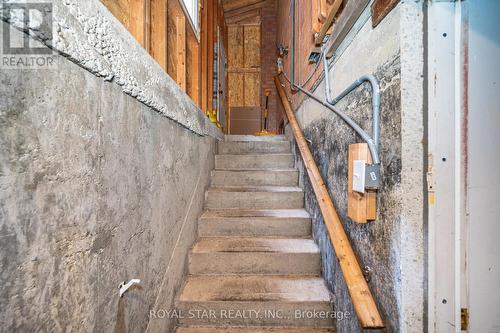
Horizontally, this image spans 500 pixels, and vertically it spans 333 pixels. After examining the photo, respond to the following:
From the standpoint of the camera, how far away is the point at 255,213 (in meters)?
2.09

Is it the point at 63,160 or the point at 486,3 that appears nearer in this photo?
the point at 63,160

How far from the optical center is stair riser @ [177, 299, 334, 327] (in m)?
1.46

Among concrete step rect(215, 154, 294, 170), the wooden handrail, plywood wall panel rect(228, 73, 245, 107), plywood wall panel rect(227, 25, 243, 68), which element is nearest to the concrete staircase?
concrete step rect(215, 154, 294, 170)

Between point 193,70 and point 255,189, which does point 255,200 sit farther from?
point 193,70

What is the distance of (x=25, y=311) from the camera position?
481 mm

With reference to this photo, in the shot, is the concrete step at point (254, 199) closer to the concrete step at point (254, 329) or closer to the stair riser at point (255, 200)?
the stair riser at point (255, 200)

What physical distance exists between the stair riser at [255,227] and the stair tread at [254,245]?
57mm

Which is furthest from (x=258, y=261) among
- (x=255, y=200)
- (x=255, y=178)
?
(x=255, y=178)

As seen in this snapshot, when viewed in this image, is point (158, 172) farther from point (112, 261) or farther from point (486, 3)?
point (486, 3)

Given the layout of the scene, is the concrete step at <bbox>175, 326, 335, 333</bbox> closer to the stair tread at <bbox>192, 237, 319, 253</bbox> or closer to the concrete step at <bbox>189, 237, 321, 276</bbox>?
the concrete step at <bbox>189, 237, 321, 276</bbox>

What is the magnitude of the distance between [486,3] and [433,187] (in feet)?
2.09

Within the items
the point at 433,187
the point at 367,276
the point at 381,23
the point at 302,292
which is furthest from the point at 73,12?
the point at 302,292

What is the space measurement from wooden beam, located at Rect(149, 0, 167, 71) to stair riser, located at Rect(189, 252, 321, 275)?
4.73ft

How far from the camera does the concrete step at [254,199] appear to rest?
225 cm
